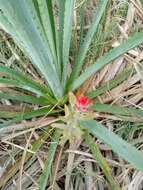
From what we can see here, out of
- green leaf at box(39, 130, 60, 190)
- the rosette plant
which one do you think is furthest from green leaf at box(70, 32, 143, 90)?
green leaf at box(39, 130, 60, 190)

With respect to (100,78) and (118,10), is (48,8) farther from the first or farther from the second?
(118,10)

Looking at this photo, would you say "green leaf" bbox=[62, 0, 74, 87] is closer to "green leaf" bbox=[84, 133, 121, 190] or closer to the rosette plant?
the rosette plant

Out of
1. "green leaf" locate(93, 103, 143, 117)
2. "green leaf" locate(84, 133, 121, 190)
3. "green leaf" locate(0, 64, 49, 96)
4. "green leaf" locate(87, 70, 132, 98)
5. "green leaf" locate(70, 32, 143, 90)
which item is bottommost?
"green leaf" locate(84, 133, 121, 190)

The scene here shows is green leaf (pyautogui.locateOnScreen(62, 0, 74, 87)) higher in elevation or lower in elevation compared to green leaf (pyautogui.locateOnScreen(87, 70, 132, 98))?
higher

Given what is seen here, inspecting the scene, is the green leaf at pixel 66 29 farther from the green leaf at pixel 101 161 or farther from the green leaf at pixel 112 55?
the green leaf at pixel 101 161

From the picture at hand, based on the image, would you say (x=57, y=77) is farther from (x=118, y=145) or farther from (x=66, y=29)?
(x=118, y=145)

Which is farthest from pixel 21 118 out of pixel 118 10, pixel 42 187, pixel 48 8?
pixel 118 10
